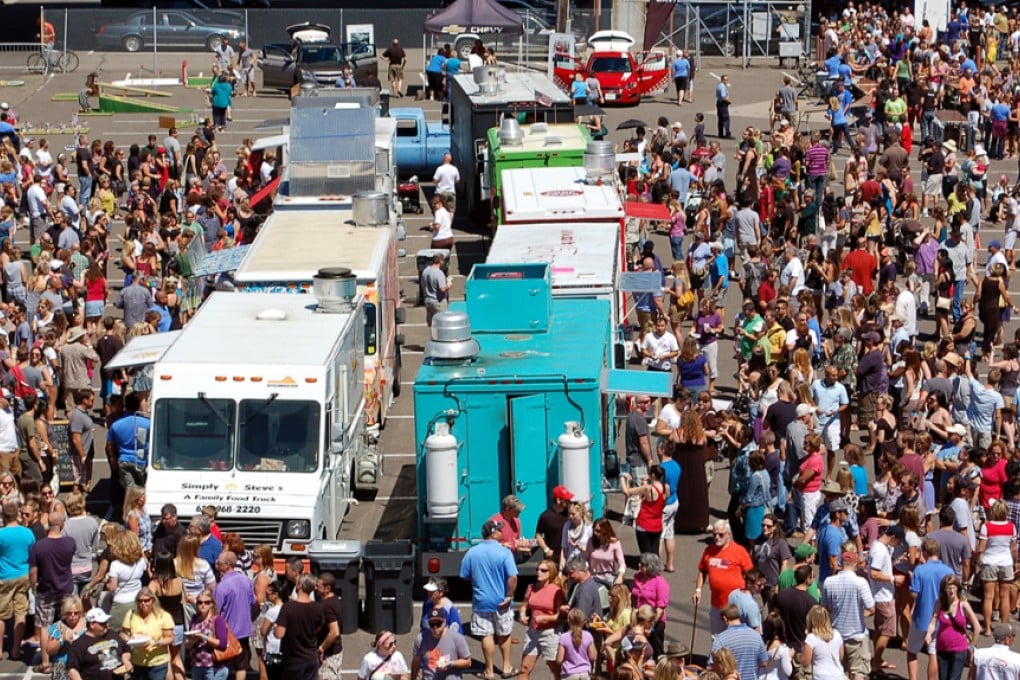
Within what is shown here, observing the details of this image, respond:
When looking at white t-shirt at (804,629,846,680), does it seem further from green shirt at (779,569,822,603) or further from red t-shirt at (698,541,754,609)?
red t-shirt at (698,541,754,609)

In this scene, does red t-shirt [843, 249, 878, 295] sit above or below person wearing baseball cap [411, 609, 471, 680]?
above

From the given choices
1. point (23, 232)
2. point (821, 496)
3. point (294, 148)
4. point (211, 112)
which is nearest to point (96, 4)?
point (211, 112)

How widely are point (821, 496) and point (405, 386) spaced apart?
773 centimetres

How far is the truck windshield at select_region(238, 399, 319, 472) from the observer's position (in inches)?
697

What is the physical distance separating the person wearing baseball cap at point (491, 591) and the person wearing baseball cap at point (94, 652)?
124 inches

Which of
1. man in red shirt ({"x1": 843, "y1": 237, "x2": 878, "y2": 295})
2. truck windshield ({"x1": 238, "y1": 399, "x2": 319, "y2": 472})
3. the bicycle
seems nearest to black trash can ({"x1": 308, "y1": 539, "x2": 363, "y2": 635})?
truck windshield ({"x1": 238, "y1": 399, "x2": 319, "y2": 472})

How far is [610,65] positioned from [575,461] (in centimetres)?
2756

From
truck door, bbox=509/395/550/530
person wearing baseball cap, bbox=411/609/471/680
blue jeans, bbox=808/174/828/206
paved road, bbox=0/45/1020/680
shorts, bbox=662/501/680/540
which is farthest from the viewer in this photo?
blue jeans, bbox=808/174/828/206

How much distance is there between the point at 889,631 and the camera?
1623 cm

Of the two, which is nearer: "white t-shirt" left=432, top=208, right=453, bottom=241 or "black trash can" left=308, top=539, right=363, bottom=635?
"black trash can" left=308, top=539, right=363, bottom=635

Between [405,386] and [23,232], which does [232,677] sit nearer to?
[405,386]

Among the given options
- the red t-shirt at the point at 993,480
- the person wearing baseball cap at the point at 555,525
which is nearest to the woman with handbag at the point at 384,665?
the person wearing baseball cap at the point at 555,525

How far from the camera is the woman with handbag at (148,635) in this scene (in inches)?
589

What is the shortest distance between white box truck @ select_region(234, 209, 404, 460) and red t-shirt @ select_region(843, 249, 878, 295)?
630 cm
